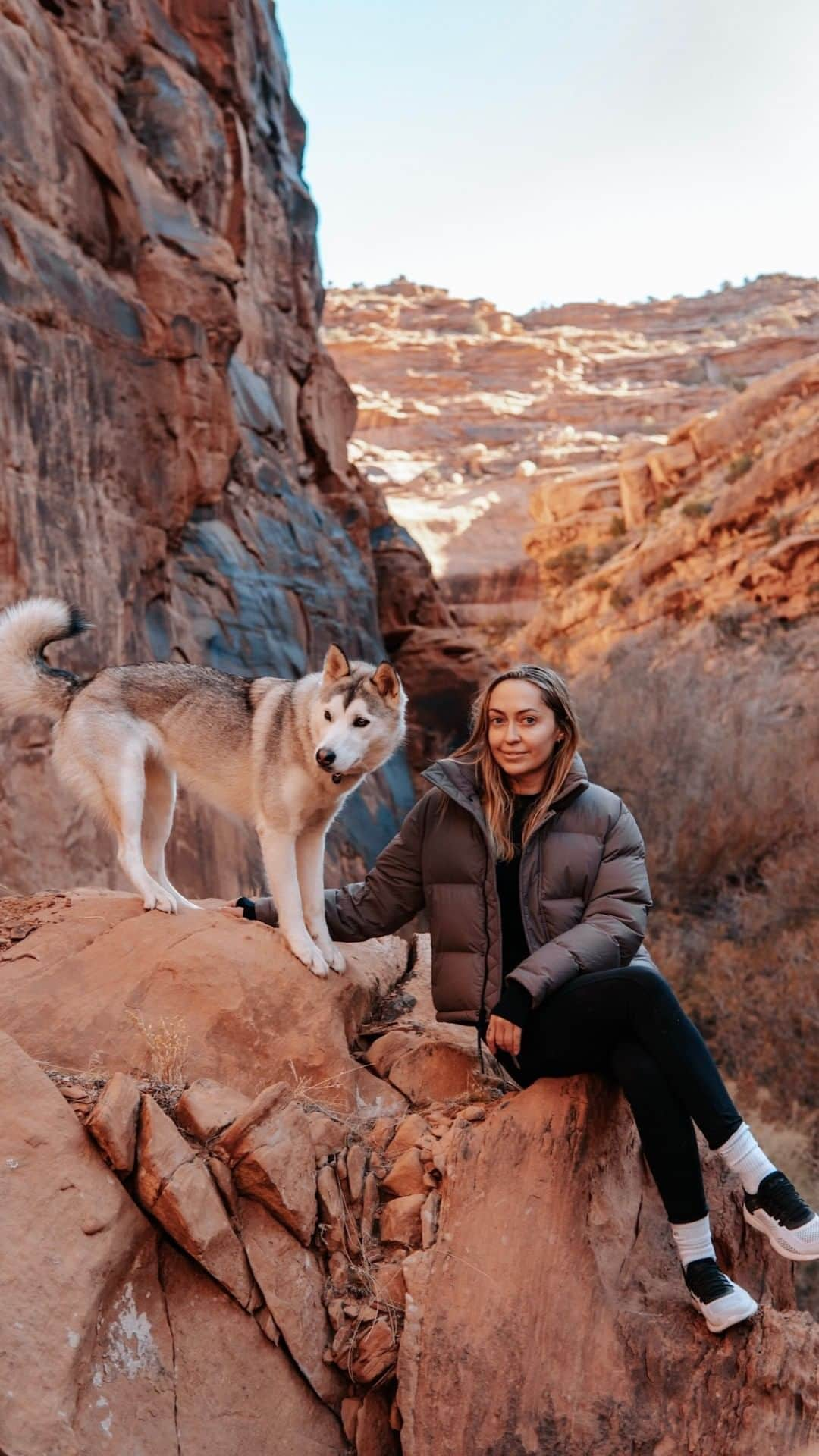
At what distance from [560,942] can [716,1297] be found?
1108 mm

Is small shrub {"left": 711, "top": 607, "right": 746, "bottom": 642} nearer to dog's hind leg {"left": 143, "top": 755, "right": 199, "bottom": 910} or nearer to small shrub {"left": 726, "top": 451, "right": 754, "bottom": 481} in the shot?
small shrub {"left": 726, "top": 451, "right": 754, "bottom": 481}

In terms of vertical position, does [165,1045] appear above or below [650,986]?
below

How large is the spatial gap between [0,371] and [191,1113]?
7337 millimetres

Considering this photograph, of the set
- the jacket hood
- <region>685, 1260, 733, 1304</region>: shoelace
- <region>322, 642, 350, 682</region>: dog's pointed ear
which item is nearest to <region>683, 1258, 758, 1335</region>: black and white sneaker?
<region>685, 1260, 733, 1304</region>: shoelace

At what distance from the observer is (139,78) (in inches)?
491

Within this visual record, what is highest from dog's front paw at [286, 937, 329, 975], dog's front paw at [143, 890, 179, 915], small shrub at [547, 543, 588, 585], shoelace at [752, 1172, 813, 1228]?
dog's front paw at [143, 890, 179, 915]

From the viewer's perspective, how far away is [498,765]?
3.70 metres

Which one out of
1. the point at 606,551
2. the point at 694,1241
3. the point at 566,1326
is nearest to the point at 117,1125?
the point at 566,1326

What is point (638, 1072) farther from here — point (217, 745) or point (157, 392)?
point (157, 392)

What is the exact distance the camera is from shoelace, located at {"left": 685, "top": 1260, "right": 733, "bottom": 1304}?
3080 millimetres

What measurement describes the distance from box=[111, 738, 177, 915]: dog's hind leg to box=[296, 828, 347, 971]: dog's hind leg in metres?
0.57

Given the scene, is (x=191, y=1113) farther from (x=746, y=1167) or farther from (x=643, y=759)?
(x=643, y=759)

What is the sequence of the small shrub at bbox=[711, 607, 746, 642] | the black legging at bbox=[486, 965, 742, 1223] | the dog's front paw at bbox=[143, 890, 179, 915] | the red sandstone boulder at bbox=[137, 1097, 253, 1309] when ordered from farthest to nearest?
the small shrub at bbox=[711, 607, 746, 642] < the dog's front paw at bbox=[143, 890, 179, 915] < the black legging at bbox=[486, 965, 742, 1223] < the red sandstone boulder at bbox=[137, 1097, 253, 1309]

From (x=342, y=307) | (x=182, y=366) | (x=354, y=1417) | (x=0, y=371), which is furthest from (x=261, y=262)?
(x=342, y=307)
